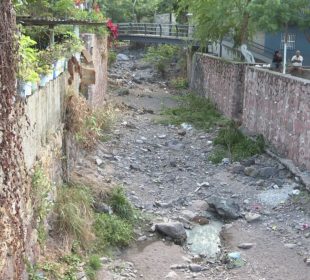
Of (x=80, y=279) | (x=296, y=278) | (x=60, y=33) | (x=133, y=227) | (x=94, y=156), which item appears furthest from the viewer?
(x=94, y=156)

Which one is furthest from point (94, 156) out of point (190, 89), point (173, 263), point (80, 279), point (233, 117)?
point (190, 89)

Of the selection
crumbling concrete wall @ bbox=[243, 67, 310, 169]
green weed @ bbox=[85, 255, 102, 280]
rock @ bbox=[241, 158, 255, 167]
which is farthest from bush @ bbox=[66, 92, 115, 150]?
crumbling concrete wall @ bbox=[243, 67, 310, 169]

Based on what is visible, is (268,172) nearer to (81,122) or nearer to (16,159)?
(81,122)

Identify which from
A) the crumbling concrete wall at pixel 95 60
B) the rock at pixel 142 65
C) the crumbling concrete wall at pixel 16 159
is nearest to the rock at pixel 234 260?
the crumbling concrete wall at pixel 16 159

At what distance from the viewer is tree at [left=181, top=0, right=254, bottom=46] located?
16.8m

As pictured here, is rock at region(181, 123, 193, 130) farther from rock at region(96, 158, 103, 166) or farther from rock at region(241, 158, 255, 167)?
rock at region(96, 158, 103, 166)

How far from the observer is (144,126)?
53.5 feet

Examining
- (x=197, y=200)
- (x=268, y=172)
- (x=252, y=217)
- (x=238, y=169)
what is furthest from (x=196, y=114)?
(x=252, y=217)

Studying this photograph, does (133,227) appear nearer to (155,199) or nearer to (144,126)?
(155,199)

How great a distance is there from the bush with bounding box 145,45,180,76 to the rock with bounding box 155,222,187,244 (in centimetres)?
2179

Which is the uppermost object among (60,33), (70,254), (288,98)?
(60,33)

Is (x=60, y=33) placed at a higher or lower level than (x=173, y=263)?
higher

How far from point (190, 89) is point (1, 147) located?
20.8 meters

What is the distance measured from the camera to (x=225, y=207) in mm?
9000
